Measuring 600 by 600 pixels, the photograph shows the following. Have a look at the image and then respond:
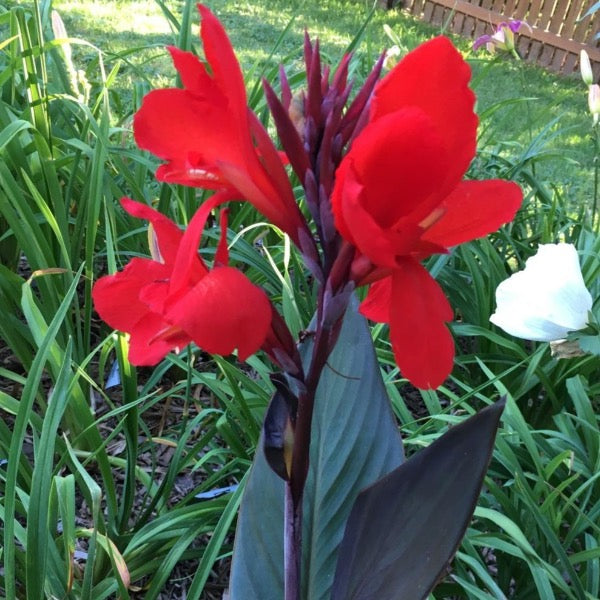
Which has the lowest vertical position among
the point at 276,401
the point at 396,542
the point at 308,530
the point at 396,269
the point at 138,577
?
the point at 138,577

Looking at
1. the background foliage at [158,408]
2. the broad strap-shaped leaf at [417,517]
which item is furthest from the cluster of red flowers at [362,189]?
the background foliage at [158,408]

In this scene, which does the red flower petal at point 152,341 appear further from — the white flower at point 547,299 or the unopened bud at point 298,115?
the white flower at point 547,299

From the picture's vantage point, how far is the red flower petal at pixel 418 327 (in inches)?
17.2

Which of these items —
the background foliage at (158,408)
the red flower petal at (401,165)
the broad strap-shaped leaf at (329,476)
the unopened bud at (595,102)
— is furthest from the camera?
the unopened bud at (595,102)

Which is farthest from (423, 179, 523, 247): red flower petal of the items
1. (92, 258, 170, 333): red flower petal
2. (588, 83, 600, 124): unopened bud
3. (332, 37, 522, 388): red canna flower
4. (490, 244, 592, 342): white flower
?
(588, 83, 600, 124): unopened bud

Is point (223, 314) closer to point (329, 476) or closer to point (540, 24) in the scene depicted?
point (329, 476)

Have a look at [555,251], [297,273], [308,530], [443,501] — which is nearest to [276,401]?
[443,501]

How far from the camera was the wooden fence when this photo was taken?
5555 millimetres

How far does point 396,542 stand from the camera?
58 centimetres

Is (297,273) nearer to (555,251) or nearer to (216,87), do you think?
(555,251)

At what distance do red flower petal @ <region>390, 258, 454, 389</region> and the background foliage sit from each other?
0.49 metres

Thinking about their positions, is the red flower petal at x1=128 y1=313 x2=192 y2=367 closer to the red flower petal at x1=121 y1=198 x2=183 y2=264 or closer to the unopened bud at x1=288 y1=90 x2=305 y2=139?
the red flower petal at x1=121 y1=198 x2=183 y2=264

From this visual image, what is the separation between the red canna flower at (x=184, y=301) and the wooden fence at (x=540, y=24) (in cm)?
567

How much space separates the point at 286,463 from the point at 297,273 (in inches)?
33.8
